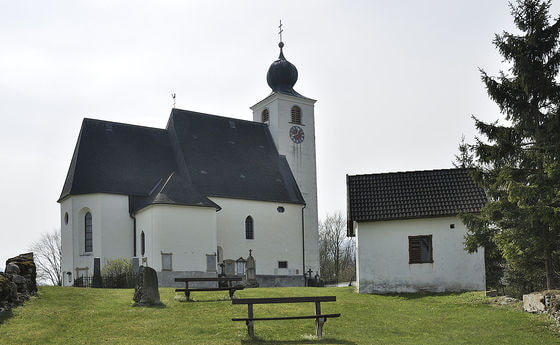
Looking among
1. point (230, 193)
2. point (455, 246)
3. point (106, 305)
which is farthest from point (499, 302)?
point (230, 193)

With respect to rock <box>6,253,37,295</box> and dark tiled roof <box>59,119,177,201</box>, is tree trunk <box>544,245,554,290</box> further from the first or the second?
dark tiled roof <box>59,119,177,201</box>

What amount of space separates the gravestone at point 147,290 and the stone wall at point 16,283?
3180 millimetres

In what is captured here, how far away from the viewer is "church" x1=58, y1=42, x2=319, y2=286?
36.3 meters

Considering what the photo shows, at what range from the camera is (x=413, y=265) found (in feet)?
83.0

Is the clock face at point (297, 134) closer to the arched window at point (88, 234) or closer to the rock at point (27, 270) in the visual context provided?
the arched window at point (88, 234)

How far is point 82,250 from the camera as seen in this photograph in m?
37.4

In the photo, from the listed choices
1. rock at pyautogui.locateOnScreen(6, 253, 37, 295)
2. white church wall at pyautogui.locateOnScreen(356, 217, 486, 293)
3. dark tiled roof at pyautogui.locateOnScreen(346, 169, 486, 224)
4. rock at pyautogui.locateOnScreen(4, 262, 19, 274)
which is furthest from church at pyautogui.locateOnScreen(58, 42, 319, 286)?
rock at pyautogui.locateOnScreen(4, 262, 19, 274)

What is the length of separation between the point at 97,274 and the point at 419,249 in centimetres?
1679

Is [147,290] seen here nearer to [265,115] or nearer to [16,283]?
[16,283]

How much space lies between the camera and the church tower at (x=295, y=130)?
44469 millimetres

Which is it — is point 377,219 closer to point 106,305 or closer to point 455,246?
point 455,246

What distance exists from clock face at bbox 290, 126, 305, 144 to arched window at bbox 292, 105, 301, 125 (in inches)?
19.9

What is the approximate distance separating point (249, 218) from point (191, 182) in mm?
4636

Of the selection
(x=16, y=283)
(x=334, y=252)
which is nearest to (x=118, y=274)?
(x=16, y=283)
